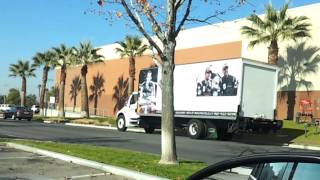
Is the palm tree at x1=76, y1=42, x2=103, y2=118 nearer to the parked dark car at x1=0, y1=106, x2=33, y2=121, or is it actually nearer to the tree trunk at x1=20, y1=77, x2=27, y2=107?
the parked dark car at x1=0, y1=106, x2=33, y2=121

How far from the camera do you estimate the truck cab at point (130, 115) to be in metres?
33.4

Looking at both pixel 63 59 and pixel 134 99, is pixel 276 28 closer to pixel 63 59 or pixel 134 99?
pixel 134 99

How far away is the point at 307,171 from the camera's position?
3699 mm

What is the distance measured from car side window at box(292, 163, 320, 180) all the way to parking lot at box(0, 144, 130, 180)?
8836 mm

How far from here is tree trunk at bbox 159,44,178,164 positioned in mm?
13492

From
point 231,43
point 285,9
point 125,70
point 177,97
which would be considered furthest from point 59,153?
point 125,70

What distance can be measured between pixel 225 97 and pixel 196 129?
2297 millimetres

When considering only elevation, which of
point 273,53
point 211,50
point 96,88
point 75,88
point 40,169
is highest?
point 211,50

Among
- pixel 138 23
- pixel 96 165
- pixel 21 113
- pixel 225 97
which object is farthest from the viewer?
pixel 21 113

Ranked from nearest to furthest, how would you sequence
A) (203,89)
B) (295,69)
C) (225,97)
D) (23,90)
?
(225,97) → (203,89) → (295,69) → (23,90)

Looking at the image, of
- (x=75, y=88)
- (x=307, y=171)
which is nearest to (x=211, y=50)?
(x=75, y=88)

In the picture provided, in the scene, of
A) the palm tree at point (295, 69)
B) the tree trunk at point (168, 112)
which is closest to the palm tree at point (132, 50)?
the palm tree at point (295, 69)

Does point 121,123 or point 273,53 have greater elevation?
point 273,53

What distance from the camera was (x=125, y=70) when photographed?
5825cm
